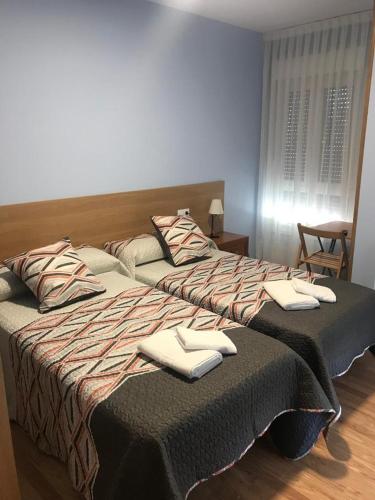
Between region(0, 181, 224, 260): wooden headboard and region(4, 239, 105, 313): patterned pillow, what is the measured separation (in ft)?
1.05

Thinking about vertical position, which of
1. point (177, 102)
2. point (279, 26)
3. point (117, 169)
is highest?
point (279, 26)

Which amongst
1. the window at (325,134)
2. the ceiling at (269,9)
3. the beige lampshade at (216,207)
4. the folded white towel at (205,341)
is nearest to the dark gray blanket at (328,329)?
the folded white towel at (205,341)

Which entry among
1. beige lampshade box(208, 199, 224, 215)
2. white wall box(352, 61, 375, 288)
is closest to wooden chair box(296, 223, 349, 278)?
white wall box(352, 61, 375, 288)

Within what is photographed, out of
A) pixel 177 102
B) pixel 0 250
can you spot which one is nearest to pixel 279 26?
pixel 177 102

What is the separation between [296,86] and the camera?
3850 millimetres

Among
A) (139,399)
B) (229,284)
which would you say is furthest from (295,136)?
(139,399)

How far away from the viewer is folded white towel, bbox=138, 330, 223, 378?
157 cm

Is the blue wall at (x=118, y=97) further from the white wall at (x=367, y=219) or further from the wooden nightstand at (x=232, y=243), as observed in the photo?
the white wall at (x=367, y=219)

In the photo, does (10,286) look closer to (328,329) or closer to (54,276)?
(54,276)

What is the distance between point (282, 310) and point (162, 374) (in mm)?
909

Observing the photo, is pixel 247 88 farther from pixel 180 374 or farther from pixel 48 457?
pixel 48 457

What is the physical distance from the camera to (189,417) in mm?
1382

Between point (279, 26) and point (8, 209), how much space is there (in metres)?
2.99

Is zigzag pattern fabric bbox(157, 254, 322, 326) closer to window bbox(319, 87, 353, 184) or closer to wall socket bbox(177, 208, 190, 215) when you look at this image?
wall socket bbox(177, 208, 190, 215)
